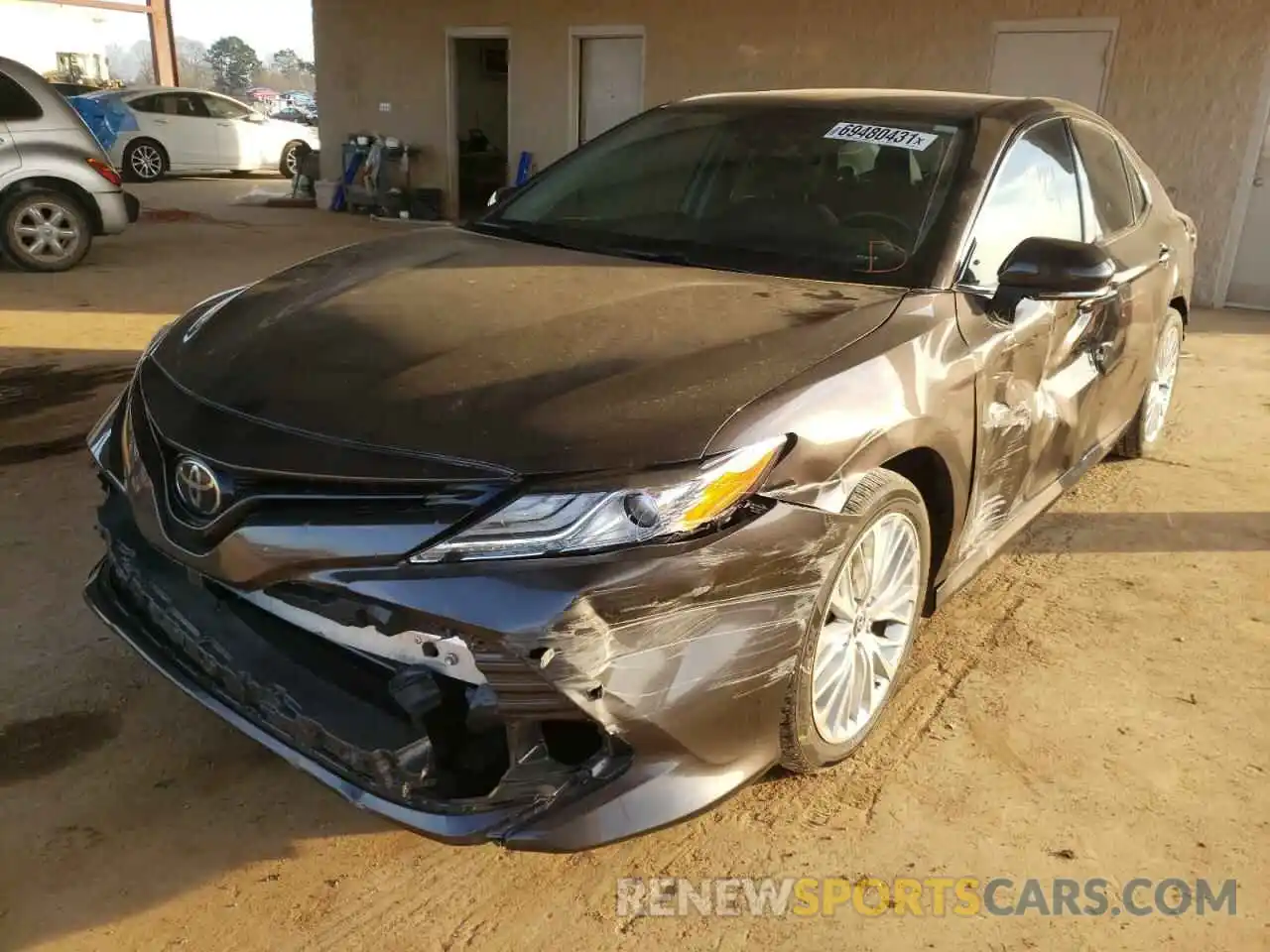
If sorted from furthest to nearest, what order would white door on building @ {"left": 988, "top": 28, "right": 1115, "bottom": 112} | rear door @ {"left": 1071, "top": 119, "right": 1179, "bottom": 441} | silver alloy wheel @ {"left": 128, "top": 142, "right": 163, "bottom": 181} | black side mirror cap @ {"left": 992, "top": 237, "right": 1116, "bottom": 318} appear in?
silver alloy wheel @ {"left": 128, "top": 142, "right": 163, "bottom": 181} < white door on building @ {"left": 988, "top": 28, "right": 1115, "bottom": 112} < rear door @ {"left": 1071, "top": 119, "right": 1179, "bottom": 441} < black side mirror cap @ {"left": 992, "top": 237, "right": 1116, "bottom": 318}

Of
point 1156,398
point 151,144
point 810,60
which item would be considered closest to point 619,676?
point 1156,398

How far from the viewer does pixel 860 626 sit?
2404mm

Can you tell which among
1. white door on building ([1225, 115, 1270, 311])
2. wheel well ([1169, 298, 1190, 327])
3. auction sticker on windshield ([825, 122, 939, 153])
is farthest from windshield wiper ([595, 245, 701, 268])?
white door on building ([1225, 115, 1270, 311])

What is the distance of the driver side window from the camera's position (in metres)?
2.79

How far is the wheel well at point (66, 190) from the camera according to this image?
26.9 feet

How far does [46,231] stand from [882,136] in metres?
7.75

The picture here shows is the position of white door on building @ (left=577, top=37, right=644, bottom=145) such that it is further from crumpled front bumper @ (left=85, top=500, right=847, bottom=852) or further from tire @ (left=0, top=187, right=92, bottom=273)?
crumpled front bumper @ (left=85, top=500, right=847, bottom=852)

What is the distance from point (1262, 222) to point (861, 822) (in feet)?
29.3

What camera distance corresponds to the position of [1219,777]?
101 inches

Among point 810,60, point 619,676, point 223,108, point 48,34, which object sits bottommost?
point 619,676

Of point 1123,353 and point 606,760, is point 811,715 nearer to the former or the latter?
point 606,760

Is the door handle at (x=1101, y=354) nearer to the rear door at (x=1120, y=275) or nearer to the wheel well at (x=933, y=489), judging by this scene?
the rear door at (x=1120, y=275)

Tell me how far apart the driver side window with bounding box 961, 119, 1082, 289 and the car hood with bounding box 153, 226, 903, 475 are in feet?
1.29

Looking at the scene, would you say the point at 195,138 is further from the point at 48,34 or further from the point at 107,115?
the point at 48,34
